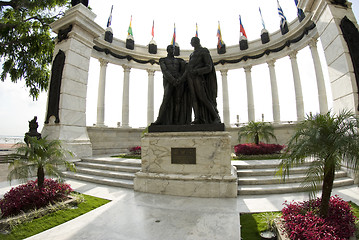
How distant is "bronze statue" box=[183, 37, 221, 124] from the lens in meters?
6.95

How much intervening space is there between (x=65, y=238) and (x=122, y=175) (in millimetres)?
4778

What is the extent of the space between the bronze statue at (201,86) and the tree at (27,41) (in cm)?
1548

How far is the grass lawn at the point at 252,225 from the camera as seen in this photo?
11.4 ft

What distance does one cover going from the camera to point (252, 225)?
3920mm

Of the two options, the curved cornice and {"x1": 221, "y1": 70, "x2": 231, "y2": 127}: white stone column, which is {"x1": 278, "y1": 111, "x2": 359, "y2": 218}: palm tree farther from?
{"x1": 221, "y1": 70, "x2": 231, "y2": 127}: white stone column

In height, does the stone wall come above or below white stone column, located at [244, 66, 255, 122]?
below

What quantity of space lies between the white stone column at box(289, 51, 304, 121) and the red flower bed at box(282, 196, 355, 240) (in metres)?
21.0

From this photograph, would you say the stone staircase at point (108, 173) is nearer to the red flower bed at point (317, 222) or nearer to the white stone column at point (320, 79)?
the red flower bed at point (317, 222)

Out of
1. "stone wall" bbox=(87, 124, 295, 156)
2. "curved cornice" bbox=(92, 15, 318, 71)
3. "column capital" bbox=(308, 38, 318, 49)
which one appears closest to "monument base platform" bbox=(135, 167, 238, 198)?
"stone wall" bbox=(87, 124, 295, 156)

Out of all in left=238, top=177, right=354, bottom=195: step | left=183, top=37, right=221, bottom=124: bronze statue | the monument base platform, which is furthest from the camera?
left=183, top=37, right=221, bottom=124: bronze statue

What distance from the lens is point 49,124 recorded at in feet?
38.2

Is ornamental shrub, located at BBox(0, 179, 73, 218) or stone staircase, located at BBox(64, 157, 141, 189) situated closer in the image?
ornamental shrub, located at BBox(0, 179, 73, 218)

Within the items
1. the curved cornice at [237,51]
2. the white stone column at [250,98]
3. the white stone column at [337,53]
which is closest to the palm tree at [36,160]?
the white stone column at [337,53]

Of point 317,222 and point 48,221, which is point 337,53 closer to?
point 317,222
